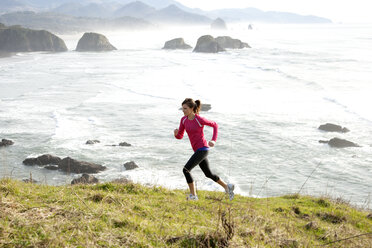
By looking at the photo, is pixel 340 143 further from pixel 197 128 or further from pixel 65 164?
pixel 197 128

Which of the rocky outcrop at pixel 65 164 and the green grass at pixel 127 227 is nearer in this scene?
the green grass at pixel 127 227

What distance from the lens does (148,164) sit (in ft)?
64.2

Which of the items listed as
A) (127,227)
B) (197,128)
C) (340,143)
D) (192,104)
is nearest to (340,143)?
(340,143)

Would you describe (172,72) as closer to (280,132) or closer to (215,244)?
(280,132)

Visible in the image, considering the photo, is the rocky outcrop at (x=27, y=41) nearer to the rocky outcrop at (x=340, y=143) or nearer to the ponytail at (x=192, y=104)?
the rocky outcrop at (x=340, y=143)

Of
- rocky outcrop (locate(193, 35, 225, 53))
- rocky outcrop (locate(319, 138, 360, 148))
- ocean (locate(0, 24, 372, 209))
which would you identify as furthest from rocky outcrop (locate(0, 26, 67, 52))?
rocky outcrop (locate(319, 138, 360, 148))

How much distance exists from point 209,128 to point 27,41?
92.7m

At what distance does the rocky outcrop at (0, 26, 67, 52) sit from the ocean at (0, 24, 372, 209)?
52427 mm

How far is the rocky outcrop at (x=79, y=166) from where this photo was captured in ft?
59.9

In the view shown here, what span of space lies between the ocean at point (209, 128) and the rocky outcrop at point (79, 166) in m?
0.46

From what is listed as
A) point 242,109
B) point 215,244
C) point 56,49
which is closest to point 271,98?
point 242,109

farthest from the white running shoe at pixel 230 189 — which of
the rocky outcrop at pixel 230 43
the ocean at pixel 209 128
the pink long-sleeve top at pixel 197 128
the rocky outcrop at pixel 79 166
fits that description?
the rocky outcrop at pixel 230 43

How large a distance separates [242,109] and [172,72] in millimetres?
26532

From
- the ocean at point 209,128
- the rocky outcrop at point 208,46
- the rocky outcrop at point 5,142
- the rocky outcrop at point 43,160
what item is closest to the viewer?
the ocean at point 209,128
